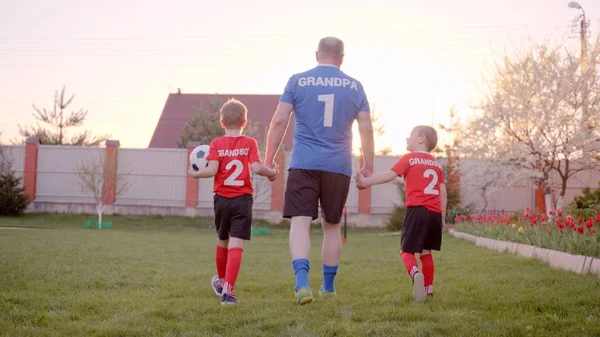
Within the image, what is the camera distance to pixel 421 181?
5828 millimetres

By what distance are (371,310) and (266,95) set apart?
3897 centimetres

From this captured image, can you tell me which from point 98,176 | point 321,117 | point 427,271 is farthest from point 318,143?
point 98,176

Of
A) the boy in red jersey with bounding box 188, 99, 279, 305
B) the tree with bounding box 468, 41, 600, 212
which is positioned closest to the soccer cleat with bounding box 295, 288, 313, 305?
the boy in red jersey with bounding box 188, 99, 279, 305

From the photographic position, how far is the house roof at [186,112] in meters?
40.8

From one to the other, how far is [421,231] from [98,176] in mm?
22286

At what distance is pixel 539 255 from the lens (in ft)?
28.5

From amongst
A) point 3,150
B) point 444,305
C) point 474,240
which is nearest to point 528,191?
point 474,240

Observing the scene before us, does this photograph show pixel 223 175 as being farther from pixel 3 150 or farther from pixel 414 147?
pixel 3 150

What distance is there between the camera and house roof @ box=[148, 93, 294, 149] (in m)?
40.8

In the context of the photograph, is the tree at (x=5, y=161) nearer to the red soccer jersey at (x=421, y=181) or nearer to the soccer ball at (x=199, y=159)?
the soccer ball at (x=199, y=159)

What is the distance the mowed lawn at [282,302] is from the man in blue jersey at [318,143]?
61 cm

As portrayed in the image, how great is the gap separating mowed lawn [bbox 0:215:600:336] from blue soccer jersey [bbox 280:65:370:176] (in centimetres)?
108

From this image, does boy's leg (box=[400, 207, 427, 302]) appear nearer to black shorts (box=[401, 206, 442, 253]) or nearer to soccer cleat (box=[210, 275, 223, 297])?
black shorts (box=[401, 206, 442, 253])

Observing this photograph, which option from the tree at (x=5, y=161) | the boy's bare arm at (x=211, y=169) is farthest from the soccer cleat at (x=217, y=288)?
the tree at (x=5, y=161)
